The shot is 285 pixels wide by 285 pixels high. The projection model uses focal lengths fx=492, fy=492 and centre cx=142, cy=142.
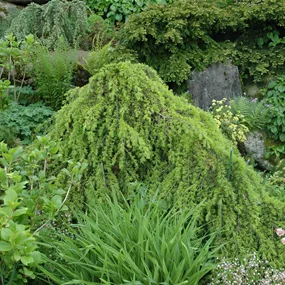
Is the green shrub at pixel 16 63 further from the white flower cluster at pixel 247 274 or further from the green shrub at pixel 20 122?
the white flower cluster at pixel 247 274

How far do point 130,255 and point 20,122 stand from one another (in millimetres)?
2734

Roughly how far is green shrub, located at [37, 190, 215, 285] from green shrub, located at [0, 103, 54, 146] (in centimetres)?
203

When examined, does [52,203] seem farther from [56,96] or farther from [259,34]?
[259,34]

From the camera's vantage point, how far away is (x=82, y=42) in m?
7.76

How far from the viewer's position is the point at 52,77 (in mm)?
5754

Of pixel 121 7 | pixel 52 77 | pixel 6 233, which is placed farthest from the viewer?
pixel 121 7

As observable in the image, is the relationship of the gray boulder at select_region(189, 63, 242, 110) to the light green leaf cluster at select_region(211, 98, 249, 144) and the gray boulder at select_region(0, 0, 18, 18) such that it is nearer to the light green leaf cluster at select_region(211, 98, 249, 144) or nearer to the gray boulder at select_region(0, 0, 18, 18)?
the light green leaf cluster at select_region(211, 98, 249, 144)

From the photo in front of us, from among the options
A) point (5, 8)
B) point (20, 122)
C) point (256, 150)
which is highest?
point (256, 150)

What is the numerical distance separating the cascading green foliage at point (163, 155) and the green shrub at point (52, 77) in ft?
6.56

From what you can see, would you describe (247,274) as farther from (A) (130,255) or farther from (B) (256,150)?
(B) (256,150)

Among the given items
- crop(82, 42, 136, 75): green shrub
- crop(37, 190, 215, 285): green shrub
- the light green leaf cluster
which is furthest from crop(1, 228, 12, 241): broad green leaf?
crop(82, 42, 136, 75): green shrub

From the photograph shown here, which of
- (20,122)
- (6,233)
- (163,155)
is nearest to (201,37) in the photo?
(20,122)

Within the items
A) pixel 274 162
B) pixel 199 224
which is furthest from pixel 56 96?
pixel 199 224

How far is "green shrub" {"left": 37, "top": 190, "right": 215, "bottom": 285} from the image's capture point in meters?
2.63
